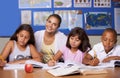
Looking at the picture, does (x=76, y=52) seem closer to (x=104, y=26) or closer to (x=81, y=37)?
(x=81, y=37)

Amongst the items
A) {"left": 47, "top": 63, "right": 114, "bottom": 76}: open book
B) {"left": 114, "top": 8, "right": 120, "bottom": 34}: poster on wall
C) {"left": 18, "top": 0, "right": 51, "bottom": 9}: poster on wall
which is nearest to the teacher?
{"left": 18, "top": 0, "right": 51, "bottom": 9}: poster on wall

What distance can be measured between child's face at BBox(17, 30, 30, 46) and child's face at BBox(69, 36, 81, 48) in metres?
0.41

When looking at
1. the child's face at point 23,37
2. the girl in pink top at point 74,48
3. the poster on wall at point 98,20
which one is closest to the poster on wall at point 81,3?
the poster on wall at point 98,20

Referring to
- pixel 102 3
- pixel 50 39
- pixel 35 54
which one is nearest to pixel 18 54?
pixel 35 54

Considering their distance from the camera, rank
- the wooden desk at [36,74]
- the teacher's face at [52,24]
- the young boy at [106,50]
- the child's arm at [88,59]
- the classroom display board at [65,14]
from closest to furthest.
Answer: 1. the wooden desk at [36,74]
2. the child's arm at [88,59]
3. the young boy at [106,50]
4. the teacher's face at [52,24]
5. the classroom display board at [65,14]

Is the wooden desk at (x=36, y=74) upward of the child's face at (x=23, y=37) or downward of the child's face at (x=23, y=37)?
downward

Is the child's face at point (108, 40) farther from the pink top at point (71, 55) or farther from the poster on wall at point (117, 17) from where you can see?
the poster on wall at point (117, 17)

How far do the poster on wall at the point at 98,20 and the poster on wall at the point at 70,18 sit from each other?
99 millimetres

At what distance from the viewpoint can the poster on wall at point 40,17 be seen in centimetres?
A: 312

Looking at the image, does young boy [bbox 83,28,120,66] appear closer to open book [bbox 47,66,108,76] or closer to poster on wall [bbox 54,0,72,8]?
open book [bbox 47,66,108,76]

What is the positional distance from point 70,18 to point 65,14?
0.08 metres

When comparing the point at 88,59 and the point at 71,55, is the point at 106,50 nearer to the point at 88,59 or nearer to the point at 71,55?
the point at 88,59

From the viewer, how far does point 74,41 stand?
7.75ft

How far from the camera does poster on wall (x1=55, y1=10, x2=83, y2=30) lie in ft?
10.3
